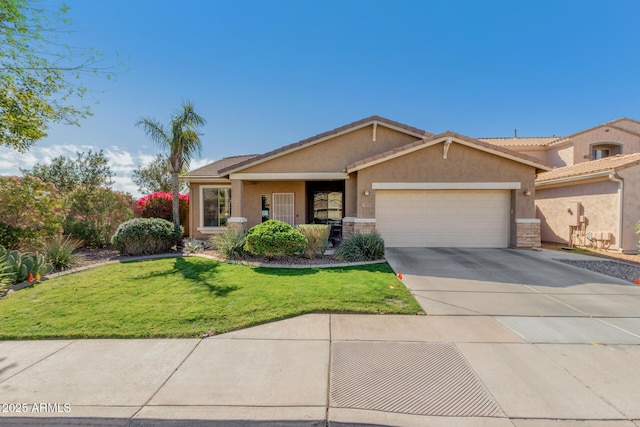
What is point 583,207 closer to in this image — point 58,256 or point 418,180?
point 418,180

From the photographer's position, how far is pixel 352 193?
12.1 m

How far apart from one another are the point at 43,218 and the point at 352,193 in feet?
36.6

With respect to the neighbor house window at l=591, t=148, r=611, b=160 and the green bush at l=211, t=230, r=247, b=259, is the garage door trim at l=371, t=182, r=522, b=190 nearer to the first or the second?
the green bush at l=211, t=230, r=247, b=259

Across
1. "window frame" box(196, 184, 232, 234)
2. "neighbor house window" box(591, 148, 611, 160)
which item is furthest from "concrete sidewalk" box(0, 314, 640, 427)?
"neighbor house window" box(591, 148, 611, 160)

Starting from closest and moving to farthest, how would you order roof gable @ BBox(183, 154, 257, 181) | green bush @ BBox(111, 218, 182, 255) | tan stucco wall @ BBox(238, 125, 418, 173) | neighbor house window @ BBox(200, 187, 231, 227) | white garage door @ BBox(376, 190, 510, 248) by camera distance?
green bush @ BBox(111, 218, 182, 255), white garage door @ BBox(376, 190, 510, 248), tan stucco wall @ BBox(238, 125, 418, 173), roof gable @ BBox(183, 154, 257, 181), neighbor house window @ BBox(200, 187, 231, 227)

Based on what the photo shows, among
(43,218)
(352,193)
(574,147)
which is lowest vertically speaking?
(43,218)

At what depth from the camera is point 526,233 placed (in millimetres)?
10938

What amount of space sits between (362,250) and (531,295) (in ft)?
15.0

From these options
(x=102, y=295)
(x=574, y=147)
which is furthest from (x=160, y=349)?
(x=574, y=147)

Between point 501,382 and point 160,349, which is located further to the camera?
point 160,349

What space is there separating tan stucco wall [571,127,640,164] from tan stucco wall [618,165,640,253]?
9095mm

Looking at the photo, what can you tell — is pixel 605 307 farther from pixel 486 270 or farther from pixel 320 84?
pixel 320 84

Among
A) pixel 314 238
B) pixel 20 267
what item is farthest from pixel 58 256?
pixel 314 238

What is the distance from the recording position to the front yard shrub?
11391mm
